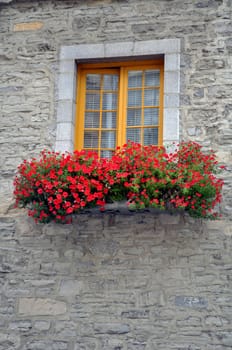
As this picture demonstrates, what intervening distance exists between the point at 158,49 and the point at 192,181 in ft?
5.80

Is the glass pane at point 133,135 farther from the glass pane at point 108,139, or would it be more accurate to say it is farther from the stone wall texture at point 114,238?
the stone wall texture at point 114,238

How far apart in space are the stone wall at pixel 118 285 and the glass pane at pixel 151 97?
130 centimetres

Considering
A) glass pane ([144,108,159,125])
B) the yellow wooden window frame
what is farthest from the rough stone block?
glass pane ([144,108,159,125])

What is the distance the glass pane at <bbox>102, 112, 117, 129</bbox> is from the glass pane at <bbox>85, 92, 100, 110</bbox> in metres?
0.13

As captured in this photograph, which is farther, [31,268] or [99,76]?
[99,76]

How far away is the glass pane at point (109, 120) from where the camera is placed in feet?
21.1

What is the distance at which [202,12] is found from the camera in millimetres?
6395

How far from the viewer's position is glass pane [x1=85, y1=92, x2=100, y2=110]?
21.4 feet

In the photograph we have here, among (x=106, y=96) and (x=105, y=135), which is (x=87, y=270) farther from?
(x=106, y=96)

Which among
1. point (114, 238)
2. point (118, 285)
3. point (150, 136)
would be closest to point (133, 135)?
point (150, 136)

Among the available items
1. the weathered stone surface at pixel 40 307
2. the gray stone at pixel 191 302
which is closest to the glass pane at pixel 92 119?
the weathered stone surface at pixel 40 307

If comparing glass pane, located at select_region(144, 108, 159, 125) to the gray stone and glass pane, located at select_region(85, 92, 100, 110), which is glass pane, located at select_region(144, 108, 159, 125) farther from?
the gray stone

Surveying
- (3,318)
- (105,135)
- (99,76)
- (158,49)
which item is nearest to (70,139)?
(105,135)

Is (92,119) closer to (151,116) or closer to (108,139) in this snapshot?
(108,139)
